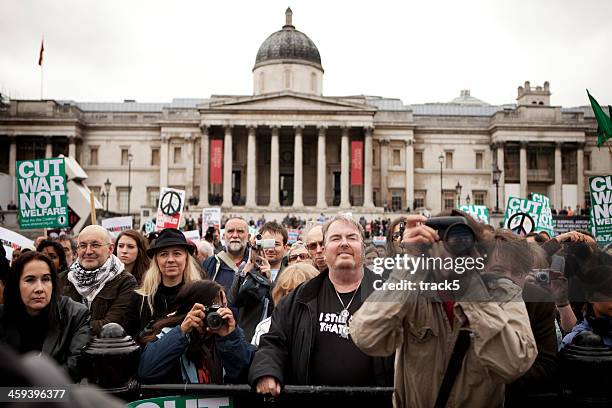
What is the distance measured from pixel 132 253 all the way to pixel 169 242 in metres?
2.13

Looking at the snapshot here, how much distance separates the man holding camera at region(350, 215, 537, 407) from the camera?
269 cm

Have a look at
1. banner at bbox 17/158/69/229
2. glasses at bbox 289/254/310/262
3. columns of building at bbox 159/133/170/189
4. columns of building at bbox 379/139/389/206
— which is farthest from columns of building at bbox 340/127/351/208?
glasses at bbox 289/254/310/262

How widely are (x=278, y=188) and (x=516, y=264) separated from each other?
5013 cm

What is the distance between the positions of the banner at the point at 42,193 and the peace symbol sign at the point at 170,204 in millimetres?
3300

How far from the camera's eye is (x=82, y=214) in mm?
18297

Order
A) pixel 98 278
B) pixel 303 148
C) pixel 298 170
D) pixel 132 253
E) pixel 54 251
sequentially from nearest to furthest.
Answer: pixel 98 278, pixel 132 253, pixel 54 251, pixel 298 170, pixel 303 148

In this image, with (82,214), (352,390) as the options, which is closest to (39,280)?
(352,390)

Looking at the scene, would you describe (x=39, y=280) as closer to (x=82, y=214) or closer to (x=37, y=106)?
(x=82, y=214)

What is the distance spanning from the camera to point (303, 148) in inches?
2200

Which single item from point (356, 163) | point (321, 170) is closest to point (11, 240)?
point (321, 170)

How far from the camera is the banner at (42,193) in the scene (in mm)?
12539

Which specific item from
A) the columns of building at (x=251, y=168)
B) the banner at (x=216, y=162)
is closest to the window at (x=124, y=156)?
the banner at (x=216, y=162)

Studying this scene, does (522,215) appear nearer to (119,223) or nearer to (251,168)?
(119,223)

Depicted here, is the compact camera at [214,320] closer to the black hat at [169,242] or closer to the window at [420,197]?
the black hat at [169,242]
